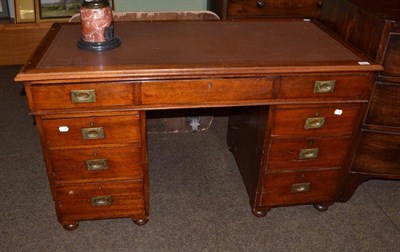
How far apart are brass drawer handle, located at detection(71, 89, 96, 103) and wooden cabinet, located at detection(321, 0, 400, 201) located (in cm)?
128

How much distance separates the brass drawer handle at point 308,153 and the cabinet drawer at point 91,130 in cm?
82

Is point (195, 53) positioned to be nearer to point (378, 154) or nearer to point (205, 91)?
point (205, 91)

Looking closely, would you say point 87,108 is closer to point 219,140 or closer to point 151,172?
point 151,172

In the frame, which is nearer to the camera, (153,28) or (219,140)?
(153,28)

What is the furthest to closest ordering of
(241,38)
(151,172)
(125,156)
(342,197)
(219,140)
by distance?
1. (219,140)
2. (151,172)
3. (342,197)
4. (241,38)
5. (125,156)

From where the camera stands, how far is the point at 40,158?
2.63m

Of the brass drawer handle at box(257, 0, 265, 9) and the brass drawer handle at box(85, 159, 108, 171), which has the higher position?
the brass drawer handle at box(257, 0, 265, 9)

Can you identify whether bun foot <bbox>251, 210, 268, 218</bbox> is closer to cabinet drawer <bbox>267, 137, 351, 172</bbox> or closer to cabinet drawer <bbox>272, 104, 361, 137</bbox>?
cabinet drawer <bbox>267, 137, 351, 172</bbox>

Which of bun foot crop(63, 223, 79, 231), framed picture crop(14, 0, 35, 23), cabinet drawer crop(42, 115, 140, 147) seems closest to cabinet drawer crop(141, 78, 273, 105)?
cabinet drawer crop(42, 115, 140, 147)

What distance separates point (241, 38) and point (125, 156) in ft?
2.72

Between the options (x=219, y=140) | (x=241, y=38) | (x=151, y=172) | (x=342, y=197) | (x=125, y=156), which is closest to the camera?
(x=125, y=156)

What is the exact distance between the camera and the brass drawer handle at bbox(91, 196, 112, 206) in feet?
6.44

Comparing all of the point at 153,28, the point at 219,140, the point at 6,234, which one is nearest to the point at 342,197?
the point at 219,140

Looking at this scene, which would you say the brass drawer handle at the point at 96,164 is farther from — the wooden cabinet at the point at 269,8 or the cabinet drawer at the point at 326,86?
the wooden cabinet at the point at 269,8
